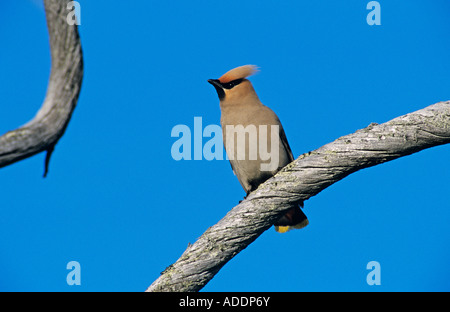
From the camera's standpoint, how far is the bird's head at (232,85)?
18.3 feet

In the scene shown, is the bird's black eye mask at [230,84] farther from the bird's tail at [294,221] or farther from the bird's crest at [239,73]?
the bird's tail at [294,221]

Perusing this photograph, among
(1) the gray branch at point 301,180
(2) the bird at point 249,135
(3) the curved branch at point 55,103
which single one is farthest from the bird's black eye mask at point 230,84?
(3) the curved branch at point 55,103

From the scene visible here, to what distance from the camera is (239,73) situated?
18.6 ft

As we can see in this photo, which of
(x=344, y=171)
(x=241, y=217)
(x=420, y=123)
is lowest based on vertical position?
(x=241, y=217)

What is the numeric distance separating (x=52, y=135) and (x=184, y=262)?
1.68 metres

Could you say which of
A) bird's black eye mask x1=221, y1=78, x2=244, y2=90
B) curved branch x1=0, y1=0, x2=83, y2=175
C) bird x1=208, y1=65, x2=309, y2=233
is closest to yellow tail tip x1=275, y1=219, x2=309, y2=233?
bird x1=208, y1=65, x2=309, y2=233

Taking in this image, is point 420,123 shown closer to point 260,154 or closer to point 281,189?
point 281,189

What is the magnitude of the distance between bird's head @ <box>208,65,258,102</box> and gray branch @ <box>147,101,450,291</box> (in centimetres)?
223

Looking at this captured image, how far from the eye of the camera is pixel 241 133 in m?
5.18

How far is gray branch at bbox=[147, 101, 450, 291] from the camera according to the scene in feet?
10.2

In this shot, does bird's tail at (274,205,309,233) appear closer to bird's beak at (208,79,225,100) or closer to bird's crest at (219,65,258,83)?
bird's beak at (208,79,225,100)
